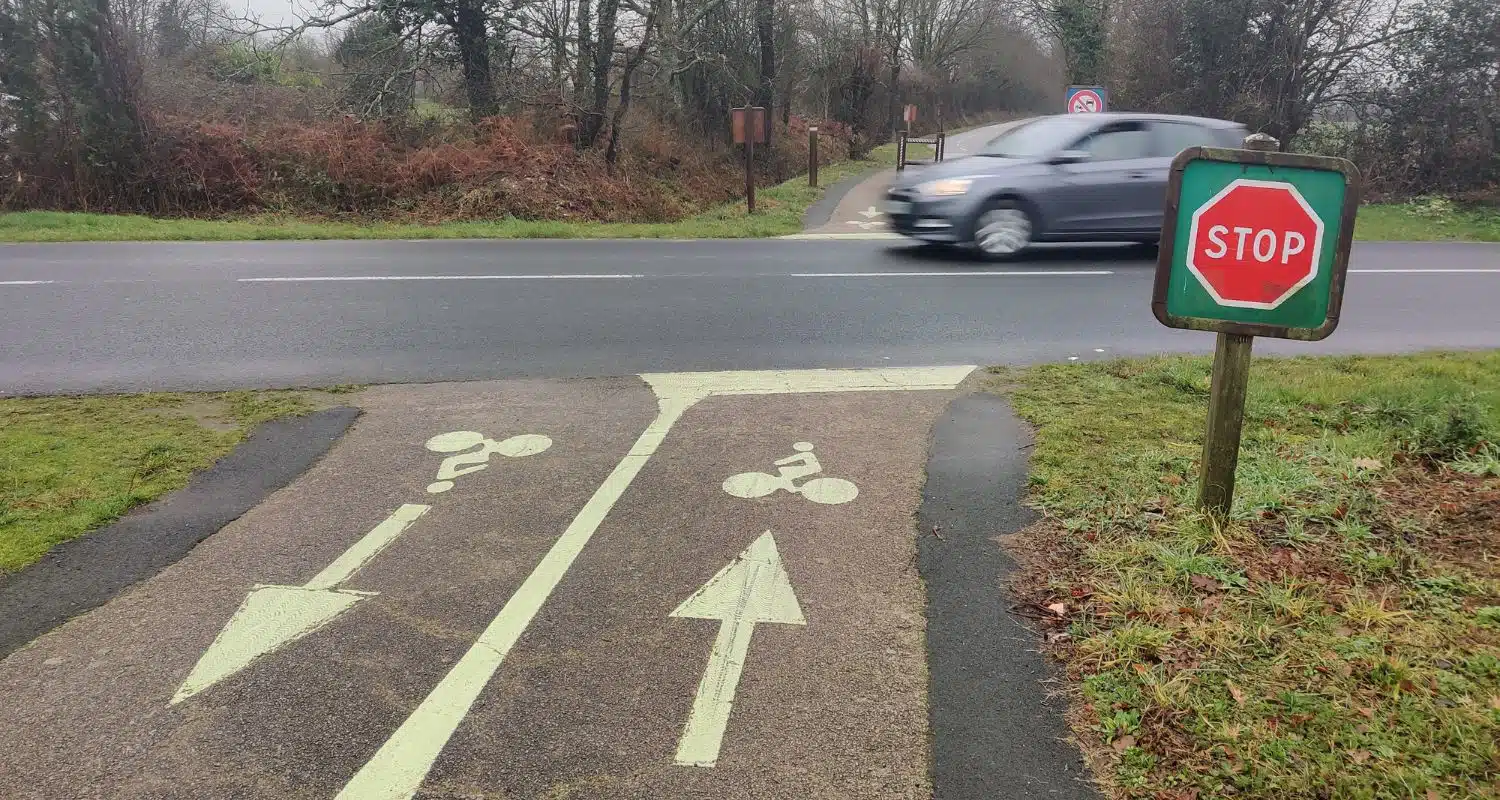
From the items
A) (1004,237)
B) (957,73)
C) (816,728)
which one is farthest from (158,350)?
(957,73)

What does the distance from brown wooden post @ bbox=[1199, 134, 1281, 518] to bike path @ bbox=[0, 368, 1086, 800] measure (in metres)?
1.14

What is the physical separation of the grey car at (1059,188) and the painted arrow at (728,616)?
336 inches

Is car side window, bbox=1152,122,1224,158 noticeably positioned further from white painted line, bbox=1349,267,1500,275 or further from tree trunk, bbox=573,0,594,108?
tree trunk, bbox=573,0,594,108

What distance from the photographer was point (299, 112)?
66.5 feet

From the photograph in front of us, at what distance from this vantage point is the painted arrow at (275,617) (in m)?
3.01

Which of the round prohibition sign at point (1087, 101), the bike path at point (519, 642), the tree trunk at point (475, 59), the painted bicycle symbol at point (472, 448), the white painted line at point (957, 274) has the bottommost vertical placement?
the bike path at point (519, 642)

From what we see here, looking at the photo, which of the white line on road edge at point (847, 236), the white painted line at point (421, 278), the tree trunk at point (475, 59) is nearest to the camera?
the white painted line at point (421, 278)

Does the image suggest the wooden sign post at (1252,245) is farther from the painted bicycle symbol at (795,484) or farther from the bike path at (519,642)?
the painted bicycle symbol at (795,484)

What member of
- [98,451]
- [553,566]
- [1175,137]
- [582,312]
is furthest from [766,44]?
[553,566]

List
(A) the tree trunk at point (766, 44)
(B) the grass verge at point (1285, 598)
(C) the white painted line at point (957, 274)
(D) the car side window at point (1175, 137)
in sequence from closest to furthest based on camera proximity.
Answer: (B) the grass verge at point (1285, 598) < (C) the white painted line at point (957, 274) < (D) the car side window at point (1175, 137) < (A) the tree trunk at point (766, 44)

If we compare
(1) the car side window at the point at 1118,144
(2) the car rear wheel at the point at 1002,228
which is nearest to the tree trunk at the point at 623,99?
(2) the car rear wheel at the point at 1002,228

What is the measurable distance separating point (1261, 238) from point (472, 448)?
12.0ft

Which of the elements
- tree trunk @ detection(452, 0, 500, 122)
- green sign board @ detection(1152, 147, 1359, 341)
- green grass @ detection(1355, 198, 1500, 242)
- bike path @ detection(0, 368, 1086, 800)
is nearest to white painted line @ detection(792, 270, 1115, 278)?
bike path @ detection(0, 368, 1086, 800)

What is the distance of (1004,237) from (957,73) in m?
43.9
